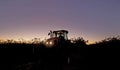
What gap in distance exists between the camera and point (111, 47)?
20781 mm

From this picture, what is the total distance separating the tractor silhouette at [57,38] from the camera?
24.4 meters

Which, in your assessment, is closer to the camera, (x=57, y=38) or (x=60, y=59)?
(x=60, y=59)

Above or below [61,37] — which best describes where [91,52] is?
below

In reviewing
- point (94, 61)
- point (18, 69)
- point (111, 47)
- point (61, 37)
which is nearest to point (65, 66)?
point (94, 61)

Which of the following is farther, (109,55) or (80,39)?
(80,39)

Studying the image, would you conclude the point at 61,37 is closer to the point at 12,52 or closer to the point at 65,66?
the point at 12,52

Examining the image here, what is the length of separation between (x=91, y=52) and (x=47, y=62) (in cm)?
586

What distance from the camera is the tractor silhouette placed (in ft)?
80.0

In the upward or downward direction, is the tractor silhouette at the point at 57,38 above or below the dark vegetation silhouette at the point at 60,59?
above

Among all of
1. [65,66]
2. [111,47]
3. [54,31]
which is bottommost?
[65,66]

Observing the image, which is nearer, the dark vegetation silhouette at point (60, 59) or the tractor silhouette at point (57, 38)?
the dark vegetation silhouette at point (60, 59)

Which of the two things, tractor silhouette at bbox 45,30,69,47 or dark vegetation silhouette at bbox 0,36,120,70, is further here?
tractor silhouette at bbox 45,30,69,47

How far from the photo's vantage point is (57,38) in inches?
979

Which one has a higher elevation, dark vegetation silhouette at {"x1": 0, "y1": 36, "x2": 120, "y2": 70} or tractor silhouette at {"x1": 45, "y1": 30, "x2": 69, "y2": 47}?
tractor silhouette at {"x1": 45, "y1": 30, "x2": 69, "y2": 47}
